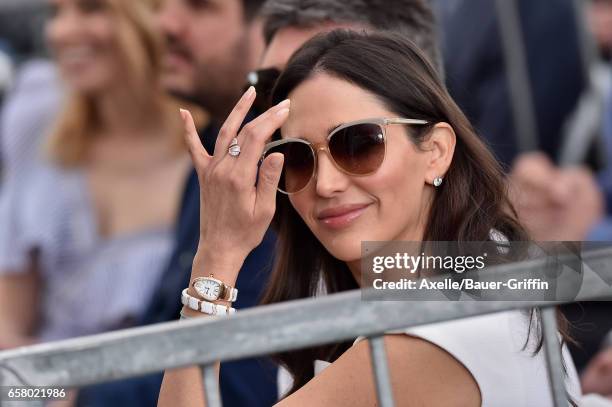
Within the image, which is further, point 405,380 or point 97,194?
point 97,194

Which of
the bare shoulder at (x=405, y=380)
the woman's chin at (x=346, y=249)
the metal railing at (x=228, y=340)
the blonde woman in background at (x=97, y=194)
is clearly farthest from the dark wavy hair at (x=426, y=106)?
the blonde woman in background at (x=97, y=194)

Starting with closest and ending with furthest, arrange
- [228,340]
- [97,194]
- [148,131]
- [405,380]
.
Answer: [228,340], [405,380], [97,194], [148,131]

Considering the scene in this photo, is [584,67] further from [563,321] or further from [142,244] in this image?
[563,321]

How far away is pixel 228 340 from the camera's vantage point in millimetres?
1372

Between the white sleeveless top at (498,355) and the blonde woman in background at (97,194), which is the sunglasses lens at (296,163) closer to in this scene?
the white sleeveless top at (498,355)

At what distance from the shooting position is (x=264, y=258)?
296 centimetres

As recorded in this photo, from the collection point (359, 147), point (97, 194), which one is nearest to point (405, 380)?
point (359, 147)

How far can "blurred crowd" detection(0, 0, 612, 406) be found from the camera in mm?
3779

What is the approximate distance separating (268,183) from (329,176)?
0.37ft

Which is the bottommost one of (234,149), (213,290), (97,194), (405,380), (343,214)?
(97,194)

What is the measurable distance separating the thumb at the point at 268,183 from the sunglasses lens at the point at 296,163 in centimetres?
7

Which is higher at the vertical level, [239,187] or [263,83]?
[263,83]

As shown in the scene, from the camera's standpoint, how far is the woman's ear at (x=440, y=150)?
2.00m

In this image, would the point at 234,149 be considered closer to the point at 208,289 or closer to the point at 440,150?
the point at 208,289
